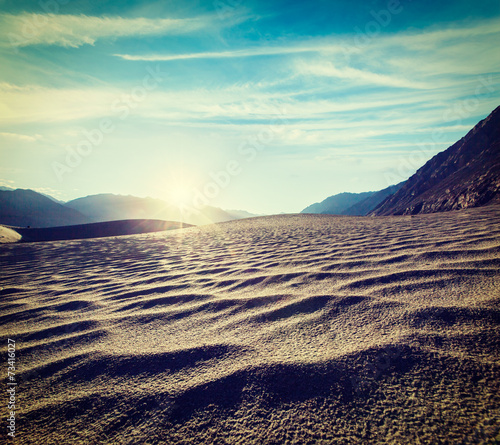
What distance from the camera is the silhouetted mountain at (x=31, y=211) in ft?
128

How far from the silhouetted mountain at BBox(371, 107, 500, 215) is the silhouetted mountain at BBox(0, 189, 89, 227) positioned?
54.1 meters

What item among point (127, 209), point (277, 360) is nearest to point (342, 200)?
point (127, 209)

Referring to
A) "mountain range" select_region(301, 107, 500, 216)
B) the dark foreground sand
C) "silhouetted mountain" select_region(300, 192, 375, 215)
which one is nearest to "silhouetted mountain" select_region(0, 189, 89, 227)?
the dark foreground sand

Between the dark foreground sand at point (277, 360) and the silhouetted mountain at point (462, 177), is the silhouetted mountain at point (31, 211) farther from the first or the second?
the silhouetted mountain at point (462, 177)

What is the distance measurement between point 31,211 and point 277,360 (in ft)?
189

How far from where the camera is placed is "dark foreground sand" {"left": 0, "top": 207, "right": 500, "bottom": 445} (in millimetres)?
776

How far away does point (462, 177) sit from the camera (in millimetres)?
20297

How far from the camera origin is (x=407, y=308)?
1383 millimetres

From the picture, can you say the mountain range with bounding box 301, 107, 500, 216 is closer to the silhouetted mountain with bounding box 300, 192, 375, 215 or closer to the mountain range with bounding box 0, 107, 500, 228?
the mountain range with bounding box 0, 107, 500, 228

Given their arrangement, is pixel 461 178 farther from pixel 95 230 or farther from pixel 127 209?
pixel 127 209

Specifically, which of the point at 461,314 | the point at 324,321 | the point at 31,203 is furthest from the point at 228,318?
the point at 31,203

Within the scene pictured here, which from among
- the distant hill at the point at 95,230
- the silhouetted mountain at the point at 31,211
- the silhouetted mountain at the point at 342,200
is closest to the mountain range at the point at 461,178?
the distant hill at the point at 95,230

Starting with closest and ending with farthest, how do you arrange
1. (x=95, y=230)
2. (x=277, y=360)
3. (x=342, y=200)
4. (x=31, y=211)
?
(x=277, y=360) → (x=95, y=230) → (x=31, y=211) → (x=342, y=200)

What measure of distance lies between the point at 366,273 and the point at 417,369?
126 centimetres
